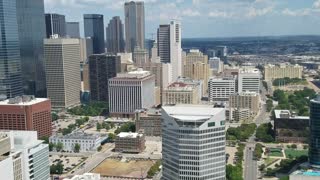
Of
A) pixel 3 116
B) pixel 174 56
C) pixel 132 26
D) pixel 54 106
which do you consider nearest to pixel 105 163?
pixel 3 116

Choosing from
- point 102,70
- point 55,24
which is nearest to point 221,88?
point 102,70

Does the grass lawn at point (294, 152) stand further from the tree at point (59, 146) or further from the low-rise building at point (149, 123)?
the tree at point (59, 146)

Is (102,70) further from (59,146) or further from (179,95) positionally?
(59,146)

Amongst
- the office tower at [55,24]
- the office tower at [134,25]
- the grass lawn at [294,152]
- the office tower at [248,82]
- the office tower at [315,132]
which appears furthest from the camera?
the office tower at [134,25]

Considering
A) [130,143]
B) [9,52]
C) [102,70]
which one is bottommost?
[130,143]

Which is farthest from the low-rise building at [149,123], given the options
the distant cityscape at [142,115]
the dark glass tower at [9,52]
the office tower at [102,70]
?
the dark glass tower at [9,52]

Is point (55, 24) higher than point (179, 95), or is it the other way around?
point (55, 24)

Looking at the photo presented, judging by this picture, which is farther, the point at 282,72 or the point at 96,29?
the point at 96,29
